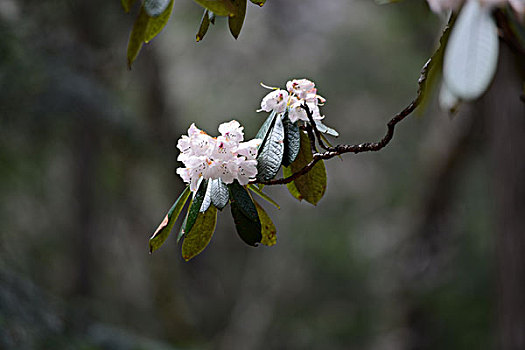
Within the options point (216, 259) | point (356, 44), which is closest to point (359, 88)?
point (356, 44)

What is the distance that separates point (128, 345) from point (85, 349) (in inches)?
7.8

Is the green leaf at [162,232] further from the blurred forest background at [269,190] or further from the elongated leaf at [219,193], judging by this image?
the blurred forest background at [269,190]

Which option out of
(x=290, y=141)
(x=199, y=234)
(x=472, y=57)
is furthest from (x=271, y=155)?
(x=472, y=57)

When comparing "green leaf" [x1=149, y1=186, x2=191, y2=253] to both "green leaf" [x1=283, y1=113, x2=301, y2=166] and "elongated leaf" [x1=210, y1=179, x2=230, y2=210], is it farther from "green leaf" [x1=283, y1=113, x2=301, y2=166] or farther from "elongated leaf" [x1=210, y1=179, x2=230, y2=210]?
"green leaf" [x1=283, y1=113, x2=301, y2=166]

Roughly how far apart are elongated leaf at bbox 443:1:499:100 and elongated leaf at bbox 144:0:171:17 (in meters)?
0.29

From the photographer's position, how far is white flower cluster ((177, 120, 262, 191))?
2.21 feet

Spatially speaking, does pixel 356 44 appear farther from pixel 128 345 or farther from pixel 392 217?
pixel 128 345

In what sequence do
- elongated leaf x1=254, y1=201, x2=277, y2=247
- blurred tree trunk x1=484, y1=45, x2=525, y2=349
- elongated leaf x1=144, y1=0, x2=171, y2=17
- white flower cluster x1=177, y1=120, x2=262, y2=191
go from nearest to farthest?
elongated leaf x1=144, y1=0, x2=171, y2=17, white flower cluster x1=177, y1=120, x2=262, y2=191, elongated leaf x1=254, y1=201, x2=277, y2=247, blurred tree trunk x1=484, y1=45, x2=525, y2=349

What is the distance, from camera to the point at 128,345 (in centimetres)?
196

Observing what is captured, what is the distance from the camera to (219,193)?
677 mm

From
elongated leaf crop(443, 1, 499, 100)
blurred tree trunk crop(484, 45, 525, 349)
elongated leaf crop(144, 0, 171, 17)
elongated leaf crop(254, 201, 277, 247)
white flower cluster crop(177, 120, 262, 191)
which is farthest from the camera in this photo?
blurred tree trunk crop(484, 45, 525, 349)

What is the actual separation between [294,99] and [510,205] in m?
2.02

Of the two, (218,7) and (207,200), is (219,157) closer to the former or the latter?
(207,200)

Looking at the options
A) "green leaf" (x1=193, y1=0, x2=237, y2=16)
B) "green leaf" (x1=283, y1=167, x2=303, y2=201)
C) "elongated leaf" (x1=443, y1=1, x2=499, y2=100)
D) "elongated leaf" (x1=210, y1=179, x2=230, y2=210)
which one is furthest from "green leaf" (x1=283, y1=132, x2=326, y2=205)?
"elongated leaf" (x1=443, y1=1, x2=499, y2=100)
